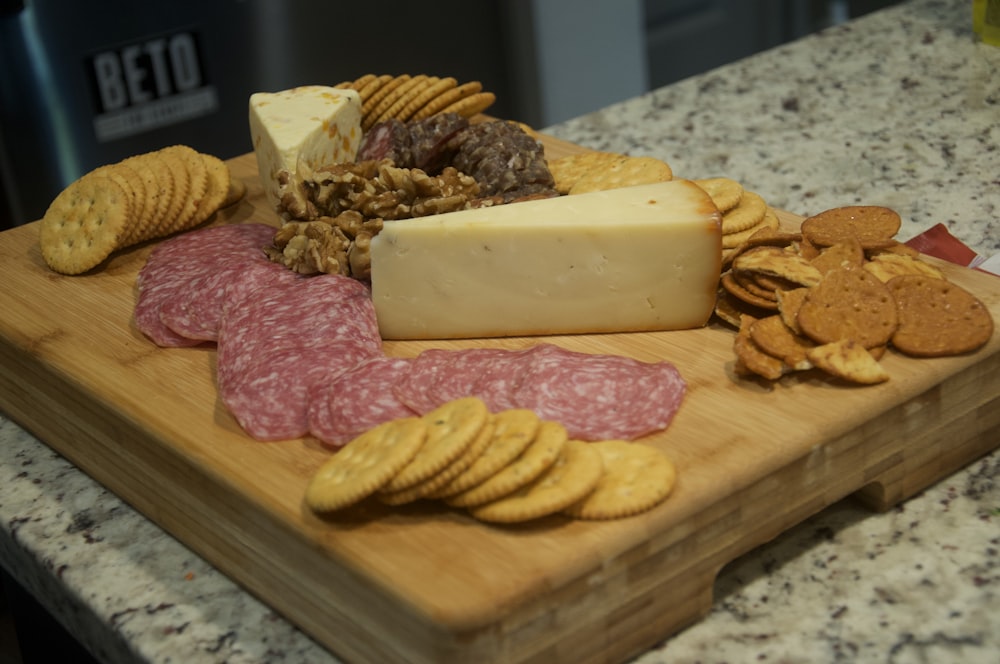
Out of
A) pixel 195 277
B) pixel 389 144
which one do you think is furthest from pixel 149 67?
pixel 195 277

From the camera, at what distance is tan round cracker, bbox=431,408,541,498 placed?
118cm

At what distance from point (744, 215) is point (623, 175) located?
0.22m

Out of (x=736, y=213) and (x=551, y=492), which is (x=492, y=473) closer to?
(x=551, y=492)

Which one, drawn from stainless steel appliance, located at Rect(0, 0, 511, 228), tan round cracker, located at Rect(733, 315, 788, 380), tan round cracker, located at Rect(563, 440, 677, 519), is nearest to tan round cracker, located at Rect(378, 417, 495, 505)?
tan round cracker, located at Rect(563, 440, 677, 519)

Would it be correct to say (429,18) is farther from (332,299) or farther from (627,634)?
(627,634)

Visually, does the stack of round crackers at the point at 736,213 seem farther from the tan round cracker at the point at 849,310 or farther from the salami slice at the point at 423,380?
the salami slice at the point at 423,380

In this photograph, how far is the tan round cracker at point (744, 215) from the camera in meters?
1.74

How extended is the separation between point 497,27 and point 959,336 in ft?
8.07

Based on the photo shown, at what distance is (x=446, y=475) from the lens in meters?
1.18

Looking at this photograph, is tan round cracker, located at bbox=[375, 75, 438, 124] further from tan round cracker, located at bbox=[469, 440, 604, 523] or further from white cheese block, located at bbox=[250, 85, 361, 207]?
tan round cracker, located at bbox=[469, 440, 604, 523]

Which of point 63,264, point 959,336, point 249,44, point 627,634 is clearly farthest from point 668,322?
point 249,44

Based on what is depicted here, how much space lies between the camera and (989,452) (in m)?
1.52

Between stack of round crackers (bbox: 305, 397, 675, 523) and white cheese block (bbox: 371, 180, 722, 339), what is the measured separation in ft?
1.20

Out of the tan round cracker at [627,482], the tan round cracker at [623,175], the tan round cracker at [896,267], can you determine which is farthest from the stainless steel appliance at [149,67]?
the tan round cracker at [627,482]
